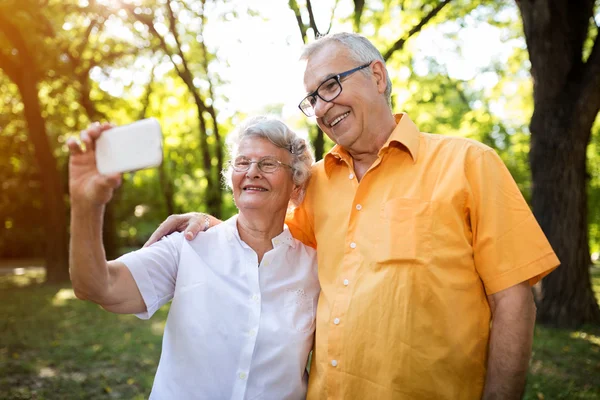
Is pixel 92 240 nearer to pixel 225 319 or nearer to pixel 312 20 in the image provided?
pixel 225 319

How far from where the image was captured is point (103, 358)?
7184 mm

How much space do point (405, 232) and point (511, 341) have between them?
64cm

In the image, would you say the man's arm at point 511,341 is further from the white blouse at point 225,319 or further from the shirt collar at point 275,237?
the shirt collar at point 275,237

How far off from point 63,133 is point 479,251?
21.1 metres

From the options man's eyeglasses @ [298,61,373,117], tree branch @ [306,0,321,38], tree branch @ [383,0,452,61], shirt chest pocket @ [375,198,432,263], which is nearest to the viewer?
shirt chest pocket @ [375,198,432,263]

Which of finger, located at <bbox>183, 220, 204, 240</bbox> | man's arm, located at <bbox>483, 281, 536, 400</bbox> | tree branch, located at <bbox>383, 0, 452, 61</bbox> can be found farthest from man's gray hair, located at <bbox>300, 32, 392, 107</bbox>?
tree branch, located at <bbox>383, 0, 452, 61</bbox>

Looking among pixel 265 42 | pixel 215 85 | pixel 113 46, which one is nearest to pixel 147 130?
pixel 265 42

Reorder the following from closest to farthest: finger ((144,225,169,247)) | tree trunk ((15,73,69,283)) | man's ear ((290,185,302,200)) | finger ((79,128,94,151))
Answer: finger ((79,128,94,151)) < finger ((144,225,169,247)) < man's ear ((290,185,302,200)) < tree trunk ((15,73,69,283))

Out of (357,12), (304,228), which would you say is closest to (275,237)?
(304,228)

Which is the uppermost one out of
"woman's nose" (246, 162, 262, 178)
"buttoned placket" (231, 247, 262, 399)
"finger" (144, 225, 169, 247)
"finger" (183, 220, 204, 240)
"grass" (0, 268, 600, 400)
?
"woman's nose" (246, 162, 262, 178)

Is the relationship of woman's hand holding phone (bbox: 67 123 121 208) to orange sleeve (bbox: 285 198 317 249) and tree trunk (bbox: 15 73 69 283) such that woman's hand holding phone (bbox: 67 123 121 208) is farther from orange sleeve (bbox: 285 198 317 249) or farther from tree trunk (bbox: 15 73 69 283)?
tree trunk (bbox: 15 73 69 283)

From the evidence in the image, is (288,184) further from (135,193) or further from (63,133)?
(135,193)

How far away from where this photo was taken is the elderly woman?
2502 millimetres

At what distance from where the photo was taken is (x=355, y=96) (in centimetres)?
268
